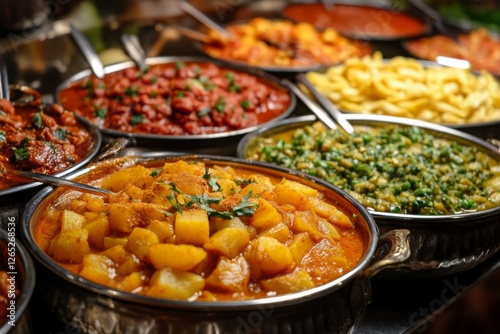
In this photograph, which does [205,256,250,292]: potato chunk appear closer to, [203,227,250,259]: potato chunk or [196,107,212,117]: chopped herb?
[203,227,250,259]: potato chunk

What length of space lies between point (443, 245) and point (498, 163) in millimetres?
906

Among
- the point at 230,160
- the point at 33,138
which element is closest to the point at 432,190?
the point at 230,160

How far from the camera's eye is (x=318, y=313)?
1618 millimetres

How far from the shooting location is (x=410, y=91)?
3.58m

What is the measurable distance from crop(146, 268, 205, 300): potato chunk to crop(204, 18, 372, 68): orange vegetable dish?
2685mm

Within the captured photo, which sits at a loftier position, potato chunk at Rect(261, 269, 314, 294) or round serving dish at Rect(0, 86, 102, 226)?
round serving dish at Rect(0, 86, 102, 226)

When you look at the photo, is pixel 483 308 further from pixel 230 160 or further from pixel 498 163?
pixel 230 160

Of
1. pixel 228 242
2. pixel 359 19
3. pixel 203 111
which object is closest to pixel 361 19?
pixel 359 19

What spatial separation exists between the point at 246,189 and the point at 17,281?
76 centimetres

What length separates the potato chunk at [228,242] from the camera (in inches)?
65.3

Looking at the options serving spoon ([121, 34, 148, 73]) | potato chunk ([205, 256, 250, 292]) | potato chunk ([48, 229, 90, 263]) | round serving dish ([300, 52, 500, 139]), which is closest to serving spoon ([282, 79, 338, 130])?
round serving dish ([300, 52, 500, 139])

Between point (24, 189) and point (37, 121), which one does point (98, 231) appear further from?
point (37, 121)

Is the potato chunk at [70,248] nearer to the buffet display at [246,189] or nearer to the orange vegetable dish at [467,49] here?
the buffet display at [246,189]

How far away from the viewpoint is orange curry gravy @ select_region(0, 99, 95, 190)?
223 cm
